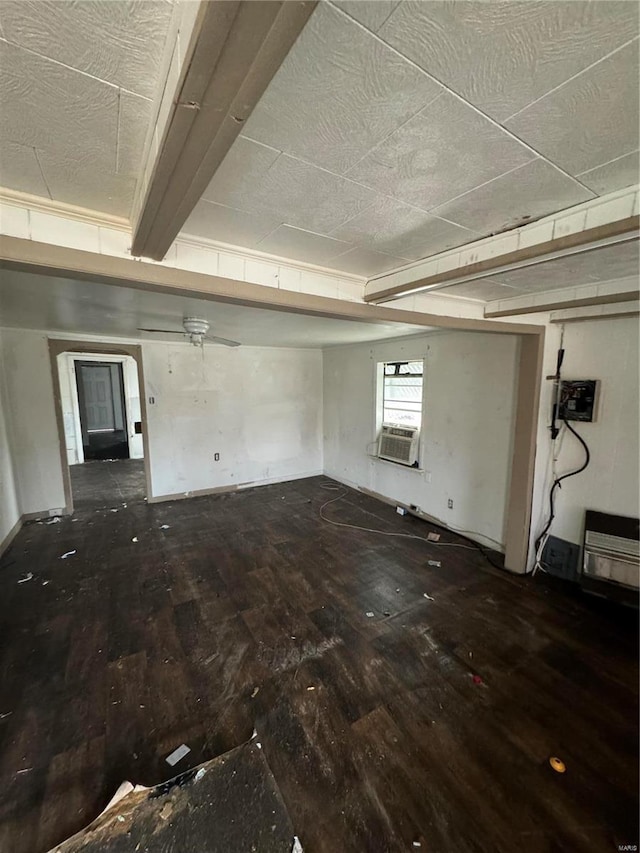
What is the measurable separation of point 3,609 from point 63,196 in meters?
2.94

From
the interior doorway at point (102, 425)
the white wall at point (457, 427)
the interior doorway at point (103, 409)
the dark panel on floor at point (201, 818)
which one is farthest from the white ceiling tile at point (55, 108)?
the interior doorway at point (103, 409)

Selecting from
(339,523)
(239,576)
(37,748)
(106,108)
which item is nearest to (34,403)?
(239,576)

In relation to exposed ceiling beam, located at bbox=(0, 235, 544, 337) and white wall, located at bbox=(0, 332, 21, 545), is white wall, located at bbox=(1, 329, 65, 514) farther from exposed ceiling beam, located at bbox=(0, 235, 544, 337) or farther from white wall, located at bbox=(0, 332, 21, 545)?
exposed ceiling beam, located at bbox=(0, 235, 544, 337)

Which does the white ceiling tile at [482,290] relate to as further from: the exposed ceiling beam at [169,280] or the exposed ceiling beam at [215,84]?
the exposed ceiling beam at [215,84]

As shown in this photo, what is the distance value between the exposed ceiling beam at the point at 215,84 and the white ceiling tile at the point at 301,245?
2.02ft

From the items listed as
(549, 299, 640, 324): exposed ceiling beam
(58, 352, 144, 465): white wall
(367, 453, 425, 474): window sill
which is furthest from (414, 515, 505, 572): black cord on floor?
(58, 352, 144, 465): white wall

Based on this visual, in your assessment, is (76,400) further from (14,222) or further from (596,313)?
(596,313)

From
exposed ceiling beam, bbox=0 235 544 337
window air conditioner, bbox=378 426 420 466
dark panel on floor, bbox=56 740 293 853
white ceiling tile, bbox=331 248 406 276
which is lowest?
dark panel on floor, bbox=56 740 293 853

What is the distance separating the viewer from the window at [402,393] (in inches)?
169

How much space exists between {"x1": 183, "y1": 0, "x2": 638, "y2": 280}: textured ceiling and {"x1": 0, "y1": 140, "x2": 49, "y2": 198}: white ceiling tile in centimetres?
50

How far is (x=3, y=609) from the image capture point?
2500 mm

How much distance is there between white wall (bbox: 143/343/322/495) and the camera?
15.4ft

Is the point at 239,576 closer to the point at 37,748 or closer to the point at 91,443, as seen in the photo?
the point at 37,748

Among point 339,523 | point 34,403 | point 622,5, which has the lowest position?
point 339,523
